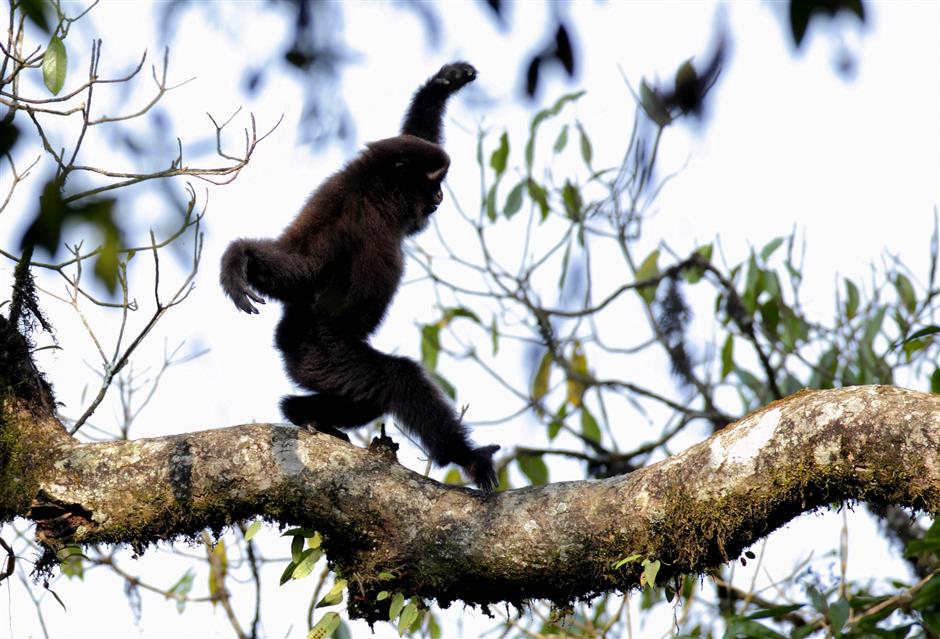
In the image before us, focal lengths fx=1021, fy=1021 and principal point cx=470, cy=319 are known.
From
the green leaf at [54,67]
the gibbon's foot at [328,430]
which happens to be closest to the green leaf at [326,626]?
the gibbon's foot at [328,430]

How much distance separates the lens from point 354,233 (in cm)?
572

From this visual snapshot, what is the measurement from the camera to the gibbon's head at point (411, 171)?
6160 mm

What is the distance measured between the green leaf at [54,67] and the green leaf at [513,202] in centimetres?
545

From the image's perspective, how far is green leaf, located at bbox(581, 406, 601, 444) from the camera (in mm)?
9430

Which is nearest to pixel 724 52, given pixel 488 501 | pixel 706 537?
pixel 706 537

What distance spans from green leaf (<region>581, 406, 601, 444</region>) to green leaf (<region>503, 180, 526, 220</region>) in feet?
6.50

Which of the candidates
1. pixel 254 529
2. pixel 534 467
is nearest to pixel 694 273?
pixel 534 467

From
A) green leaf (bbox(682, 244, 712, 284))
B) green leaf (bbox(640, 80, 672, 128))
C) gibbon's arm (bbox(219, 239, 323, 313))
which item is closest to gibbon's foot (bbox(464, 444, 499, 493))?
gibbon's arm (bbox(219, 239, 323, 313))

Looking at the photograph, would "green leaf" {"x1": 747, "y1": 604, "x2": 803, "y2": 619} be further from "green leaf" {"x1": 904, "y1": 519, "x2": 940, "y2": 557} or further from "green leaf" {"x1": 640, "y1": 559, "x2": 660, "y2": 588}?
"green leaf" {"x1": 904, "y1": 519, "x2": 940, "y2": 557}

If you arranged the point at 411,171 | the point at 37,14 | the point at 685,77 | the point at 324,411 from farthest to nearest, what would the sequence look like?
the point at 411,171, the point at 324,411, the point at 685,77, the point at 37,14

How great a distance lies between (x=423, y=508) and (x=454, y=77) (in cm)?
357

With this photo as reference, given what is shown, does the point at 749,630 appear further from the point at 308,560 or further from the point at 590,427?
the point at 590,427

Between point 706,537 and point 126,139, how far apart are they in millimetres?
2626

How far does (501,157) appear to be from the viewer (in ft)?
31.3
